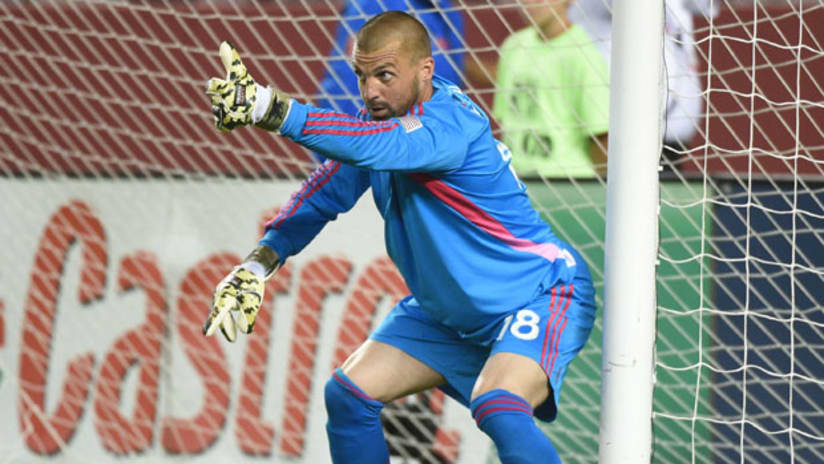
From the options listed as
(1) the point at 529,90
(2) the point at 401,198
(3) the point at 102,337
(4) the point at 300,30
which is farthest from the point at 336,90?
(2) the point at 401,198

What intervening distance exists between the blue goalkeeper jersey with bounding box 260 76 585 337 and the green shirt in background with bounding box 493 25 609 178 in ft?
3.94

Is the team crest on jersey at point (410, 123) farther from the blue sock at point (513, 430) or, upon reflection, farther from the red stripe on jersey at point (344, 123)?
the blue sock at point (513, 430)

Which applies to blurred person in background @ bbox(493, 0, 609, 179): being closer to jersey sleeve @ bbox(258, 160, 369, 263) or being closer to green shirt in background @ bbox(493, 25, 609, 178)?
green shirt in background @ bbox(493, 25, 609, 178)

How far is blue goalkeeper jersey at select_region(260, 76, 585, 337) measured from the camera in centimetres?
240

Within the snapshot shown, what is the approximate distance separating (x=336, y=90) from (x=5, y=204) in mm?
1366

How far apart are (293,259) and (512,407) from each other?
185 centimetres

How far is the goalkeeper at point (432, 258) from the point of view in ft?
7.54

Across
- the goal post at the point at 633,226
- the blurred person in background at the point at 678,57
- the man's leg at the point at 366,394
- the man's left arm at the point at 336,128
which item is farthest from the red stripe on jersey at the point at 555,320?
the blurred person in background at the point at 678,57

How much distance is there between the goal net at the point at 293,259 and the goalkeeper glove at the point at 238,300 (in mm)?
1304

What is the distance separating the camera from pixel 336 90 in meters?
4.13

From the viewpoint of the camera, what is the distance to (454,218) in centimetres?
252

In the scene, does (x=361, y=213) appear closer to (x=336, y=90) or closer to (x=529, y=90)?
(x=336, y=90)

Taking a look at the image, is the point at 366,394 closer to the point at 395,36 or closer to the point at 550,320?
the point at 550,320

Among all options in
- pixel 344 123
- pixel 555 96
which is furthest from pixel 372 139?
pixel 555 96
